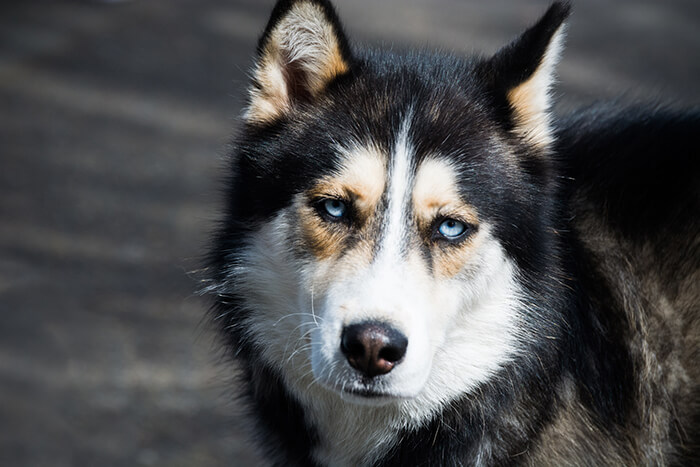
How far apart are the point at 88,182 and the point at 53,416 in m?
2.46

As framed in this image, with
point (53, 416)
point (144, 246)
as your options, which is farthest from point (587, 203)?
point (144, 246)

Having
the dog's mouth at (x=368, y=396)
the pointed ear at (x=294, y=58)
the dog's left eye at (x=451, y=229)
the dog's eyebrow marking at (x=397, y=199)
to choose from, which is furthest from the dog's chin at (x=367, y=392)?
the pointed ear at (x=294, y=58)

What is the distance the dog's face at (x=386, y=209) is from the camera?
2.70 metres

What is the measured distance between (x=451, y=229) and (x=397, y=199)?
0.20 meters

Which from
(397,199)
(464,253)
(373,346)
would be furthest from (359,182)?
(373,346)

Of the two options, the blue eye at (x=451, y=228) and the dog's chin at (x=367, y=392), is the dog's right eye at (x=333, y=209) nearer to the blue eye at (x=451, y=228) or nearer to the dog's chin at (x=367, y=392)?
the blue eye at (x=451, y=228)

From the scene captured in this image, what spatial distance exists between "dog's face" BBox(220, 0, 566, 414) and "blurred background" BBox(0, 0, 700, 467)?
35.3 inches

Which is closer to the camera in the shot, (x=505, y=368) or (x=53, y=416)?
(x=505, y=368)

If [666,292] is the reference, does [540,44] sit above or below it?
above

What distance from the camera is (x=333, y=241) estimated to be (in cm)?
285

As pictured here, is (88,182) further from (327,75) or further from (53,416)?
(327,75)

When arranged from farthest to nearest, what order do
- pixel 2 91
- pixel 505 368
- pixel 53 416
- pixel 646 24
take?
pixel 646 24, pixel 2 91, pixel 53 416, pixel 505 368

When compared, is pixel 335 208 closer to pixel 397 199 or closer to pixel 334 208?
pixel 334 208

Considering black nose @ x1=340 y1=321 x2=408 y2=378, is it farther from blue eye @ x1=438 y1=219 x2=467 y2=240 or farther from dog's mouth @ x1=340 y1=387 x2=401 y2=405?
blue eye @ x1=438 y1=219 x2=467 y2=240
